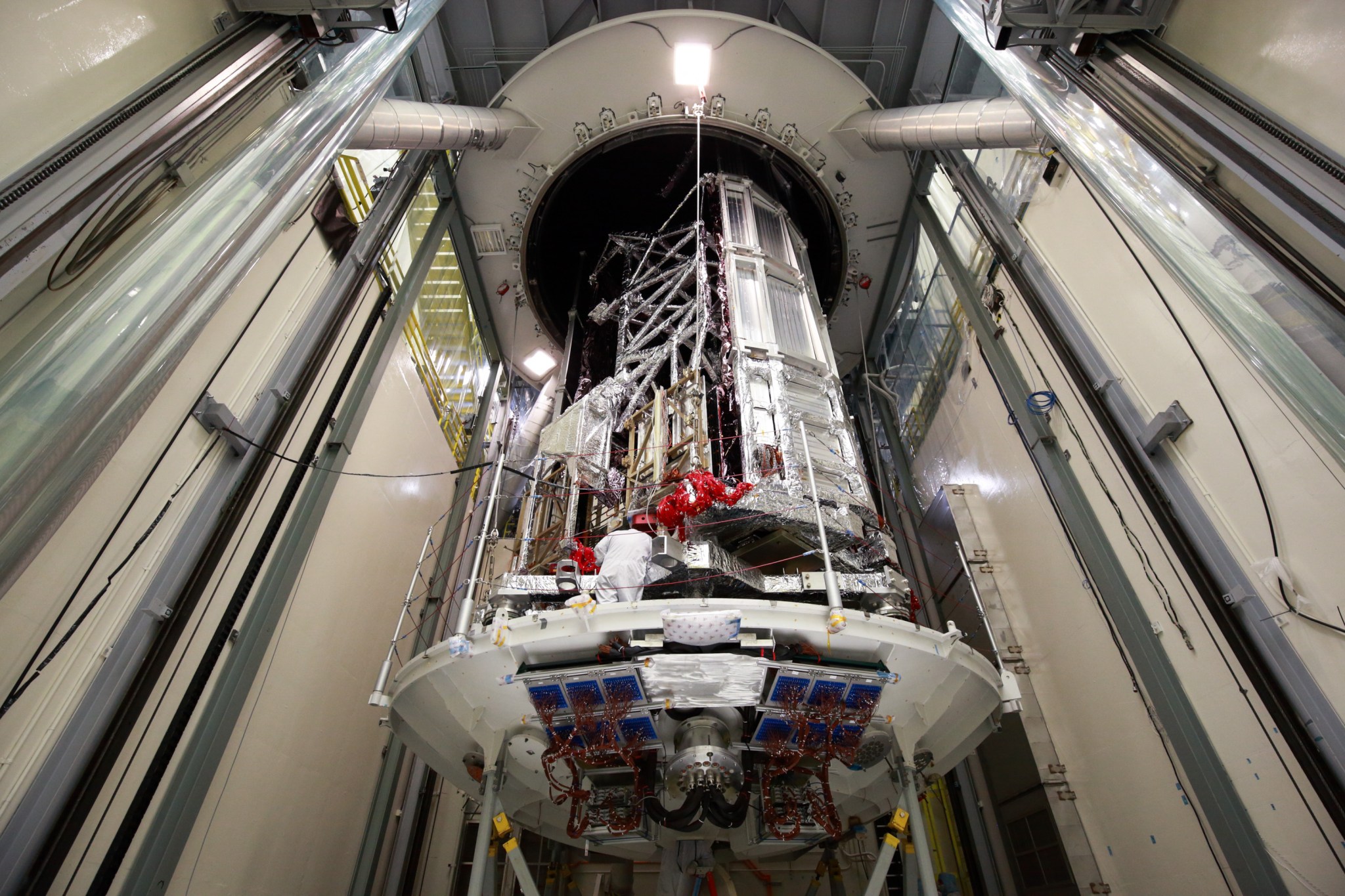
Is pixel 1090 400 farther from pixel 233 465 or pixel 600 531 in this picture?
pixel 233 465

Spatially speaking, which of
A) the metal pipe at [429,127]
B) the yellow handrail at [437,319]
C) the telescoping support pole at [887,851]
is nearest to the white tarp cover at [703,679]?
the telescoping support pole at [887,851]

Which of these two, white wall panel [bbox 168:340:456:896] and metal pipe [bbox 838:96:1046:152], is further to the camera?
metal pipe [bbox 838:96:1046:152]

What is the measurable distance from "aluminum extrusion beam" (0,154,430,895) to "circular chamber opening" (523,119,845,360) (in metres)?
3.75

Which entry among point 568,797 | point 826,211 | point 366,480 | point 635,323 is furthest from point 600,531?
point 826,211

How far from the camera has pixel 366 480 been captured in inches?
241

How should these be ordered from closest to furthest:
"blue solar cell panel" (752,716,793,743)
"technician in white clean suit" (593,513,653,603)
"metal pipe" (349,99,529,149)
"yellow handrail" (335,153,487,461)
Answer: "blue solar cell panel" (752,716,793,743)
"technician in white clean suit" (593,513,653,603)
"metal pipe" (349,99,529,149)
"yellow handrail" (335,153,487,461)

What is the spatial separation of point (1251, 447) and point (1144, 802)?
7.49 ft

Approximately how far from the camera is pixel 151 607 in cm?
350

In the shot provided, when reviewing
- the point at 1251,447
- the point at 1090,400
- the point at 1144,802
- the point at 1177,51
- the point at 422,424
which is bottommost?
the point at 1144,802

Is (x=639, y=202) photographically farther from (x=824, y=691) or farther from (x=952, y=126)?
(x=824, y=691)

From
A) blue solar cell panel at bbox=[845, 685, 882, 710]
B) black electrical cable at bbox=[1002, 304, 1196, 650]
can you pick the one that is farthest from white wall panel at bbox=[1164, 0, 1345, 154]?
blue solar cell panel at bbox=[845, 685, 882, 710]

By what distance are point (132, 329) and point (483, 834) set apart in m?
2.86

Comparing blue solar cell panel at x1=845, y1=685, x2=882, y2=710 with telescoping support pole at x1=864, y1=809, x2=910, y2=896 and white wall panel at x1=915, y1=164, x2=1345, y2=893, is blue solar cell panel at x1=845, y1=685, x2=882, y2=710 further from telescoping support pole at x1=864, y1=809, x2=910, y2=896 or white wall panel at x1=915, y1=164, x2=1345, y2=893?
white wall panel at x1=915, y1=164, x2=1345, y2=893

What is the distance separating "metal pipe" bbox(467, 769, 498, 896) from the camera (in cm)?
329
